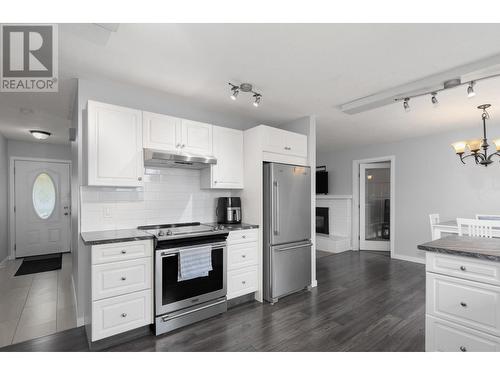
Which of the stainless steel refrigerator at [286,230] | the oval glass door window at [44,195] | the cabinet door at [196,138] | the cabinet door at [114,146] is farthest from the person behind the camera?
the oval glass door window at [44,195]

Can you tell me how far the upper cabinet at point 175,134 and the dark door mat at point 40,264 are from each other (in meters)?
3.57

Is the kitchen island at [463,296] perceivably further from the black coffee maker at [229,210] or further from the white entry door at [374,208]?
the white entry door at [374,208]

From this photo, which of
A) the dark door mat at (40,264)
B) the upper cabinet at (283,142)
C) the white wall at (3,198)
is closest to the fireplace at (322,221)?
the upper cabinet at (283,142)

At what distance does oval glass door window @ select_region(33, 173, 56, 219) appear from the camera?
17.3 feet

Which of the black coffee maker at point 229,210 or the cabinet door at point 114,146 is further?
the black coffee maker at point 229,210

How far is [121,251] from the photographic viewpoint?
6.91 ft

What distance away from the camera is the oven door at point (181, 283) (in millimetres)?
2252

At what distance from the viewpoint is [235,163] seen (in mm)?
3172

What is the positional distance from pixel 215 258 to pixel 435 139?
15.0ft

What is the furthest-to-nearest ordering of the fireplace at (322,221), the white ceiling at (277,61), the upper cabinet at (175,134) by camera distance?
the fireplace at (322,221) → the upper cabinet at (175,134) → the white ceiling at (277,61)

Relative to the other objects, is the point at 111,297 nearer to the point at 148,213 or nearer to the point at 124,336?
the point at 124,336
